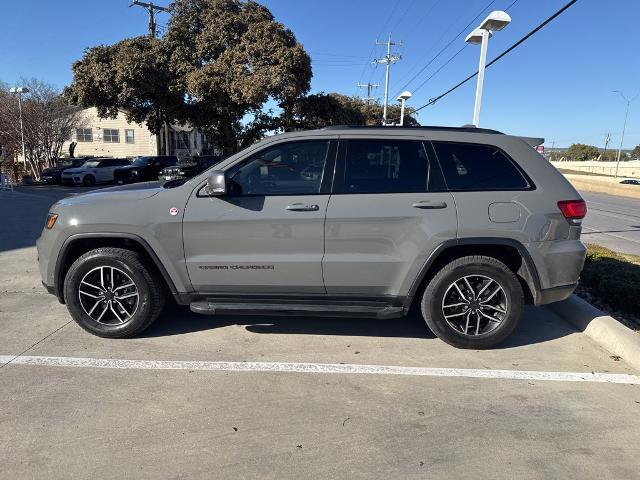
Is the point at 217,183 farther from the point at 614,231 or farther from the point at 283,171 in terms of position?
the point at 614,231

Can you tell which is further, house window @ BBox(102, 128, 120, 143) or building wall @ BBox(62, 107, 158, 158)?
house window @ BBox(102, 128, 120, 143)

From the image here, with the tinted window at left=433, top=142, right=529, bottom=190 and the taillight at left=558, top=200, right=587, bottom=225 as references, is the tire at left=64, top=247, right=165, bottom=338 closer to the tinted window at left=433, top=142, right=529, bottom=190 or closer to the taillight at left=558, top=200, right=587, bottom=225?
the tinted window at left=433, top=142, right=529, bottom=190

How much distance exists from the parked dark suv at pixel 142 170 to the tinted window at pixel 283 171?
2198cm

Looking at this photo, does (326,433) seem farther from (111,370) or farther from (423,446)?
(111,370)

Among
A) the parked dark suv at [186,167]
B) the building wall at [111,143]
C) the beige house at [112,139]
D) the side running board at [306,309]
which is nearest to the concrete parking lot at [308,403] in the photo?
the side running board at [306,309]

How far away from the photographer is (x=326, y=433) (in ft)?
9.60

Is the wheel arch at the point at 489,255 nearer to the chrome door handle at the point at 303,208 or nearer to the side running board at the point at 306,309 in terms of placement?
the side running board at the point at 306,309

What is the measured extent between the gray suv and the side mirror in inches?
1.6

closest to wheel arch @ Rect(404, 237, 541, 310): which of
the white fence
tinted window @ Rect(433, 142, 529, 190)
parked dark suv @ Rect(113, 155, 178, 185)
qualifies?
tinted window @ Rect(433, 142, 529, 190)

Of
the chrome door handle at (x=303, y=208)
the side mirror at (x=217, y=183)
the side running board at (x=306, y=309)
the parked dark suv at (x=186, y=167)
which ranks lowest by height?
the side running board at (x=306, y=309)

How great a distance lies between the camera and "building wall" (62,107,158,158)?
45.3 m

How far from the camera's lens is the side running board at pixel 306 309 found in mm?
4043

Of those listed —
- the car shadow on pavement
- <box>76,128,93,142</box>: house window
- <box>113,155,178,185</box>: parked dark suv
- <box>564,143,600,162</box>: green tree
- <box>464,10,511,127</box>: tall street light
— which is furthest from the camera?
<box>564,143,600,162</box>: green tree

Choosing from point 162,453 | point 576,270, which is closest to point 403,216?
point 576,270
